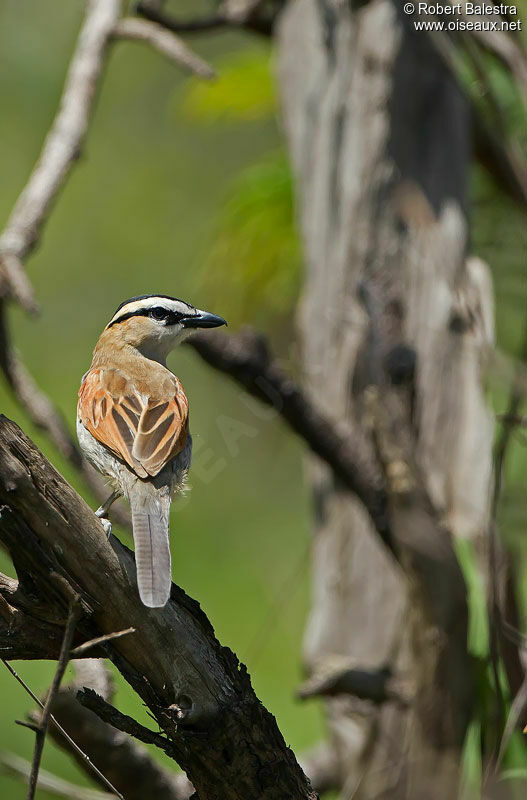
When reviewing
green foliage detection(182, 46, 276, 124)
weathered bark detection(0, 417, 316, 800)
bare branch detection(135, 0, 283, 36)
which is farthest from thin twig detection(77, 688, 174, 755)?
green foliage detection(182, 46, 276, 124)

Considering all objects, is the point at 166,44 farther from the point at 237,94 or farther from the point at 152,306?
the point at 237,94

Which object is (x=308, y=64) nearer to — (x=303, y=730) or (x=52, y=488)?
(x=52, y=488)

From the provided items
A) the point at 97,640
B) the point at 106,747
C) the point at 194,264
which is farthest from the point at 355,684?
the point at 194,264

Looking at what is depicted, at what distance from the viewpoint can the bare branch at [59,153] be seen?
3263 millimetres

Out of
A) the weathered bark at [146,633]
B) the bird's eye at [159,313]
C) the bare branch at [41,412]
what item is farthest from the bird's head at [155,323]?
the weathered bark at [146,633]

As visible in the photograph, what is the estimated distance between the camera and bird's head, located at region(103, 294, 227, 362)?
3125mm

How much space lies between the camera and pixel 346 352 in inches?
179

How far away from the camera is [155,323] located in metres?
3.23

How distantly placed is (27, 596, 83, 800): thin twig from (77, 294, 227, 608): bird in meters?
0.14

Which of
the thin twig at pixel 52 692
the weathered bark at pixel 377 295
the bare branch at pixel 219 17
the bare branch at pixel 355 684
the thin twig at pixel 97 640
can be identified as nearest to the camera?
the thin twig at pixel 52 692

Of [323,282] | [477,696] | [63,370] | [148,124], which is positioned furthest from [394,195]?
[148,124]

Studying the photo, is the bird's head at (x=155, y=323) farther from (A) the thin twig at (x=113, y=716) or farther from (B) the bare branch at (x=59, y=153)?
(A) the thin twig at (x=113, y=716)

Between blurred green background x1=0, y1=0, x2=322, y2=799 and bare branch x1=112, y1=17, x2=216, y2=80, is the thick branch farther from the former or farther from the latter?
bare branch x1=112, y1=17, x2=216, y2=80

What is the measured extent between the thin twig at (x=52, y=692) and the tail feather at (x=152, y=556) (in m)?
0.13
